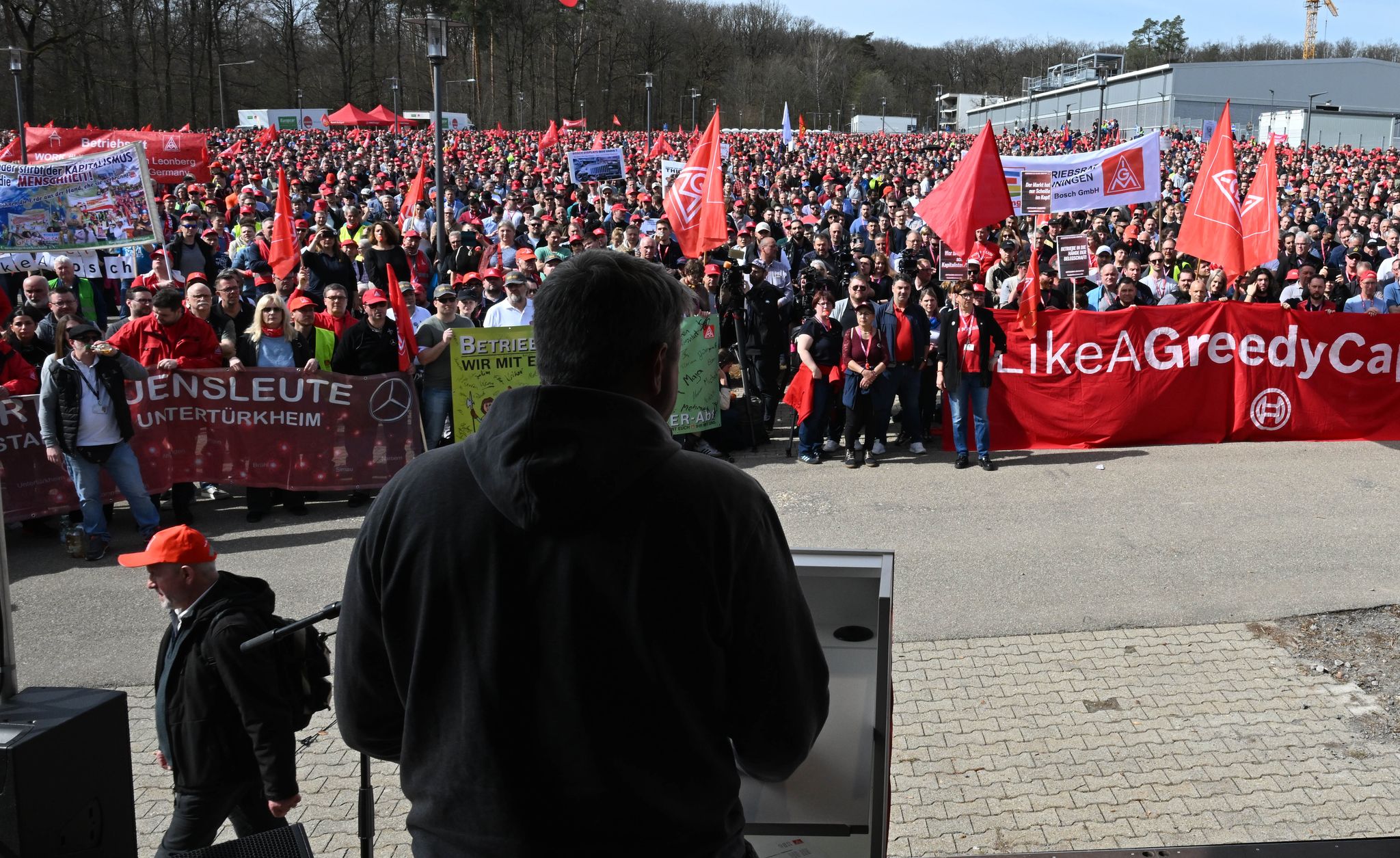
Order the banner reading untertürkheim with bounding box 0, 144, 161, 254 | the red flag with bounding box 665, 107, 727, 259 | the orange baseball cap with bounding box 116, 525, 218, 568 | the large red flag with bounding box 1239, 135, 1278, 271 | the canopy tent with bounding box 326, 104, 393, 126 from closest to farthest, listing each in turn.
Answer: the orange baseball cap with bounding box 116, 525, 218, 568 < the banner reading untertürkheim with bounding box 0, 144, 161, 254 < the large red flag with bounding box 1239, 135, 1278, 271 < the red flag with bounding box 665, 107, 727, 259 < the canopy tent with bounding box 326, 104, 393, 126

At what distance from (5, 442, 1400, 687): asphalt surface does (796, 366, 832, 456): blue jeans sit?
0.76ft

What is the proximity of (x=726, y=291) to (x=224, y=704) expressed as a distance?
320 inches

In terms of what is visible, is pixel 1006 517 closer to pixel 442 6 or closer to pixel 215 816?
pixel 215 816

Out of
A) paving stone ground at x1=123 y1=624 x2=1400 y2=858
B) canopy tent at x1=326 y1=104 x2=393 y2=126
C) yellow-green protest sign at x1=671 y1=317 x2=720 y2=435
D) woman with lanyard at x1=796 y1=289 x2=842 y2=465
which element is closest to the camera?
paving stone ground at x1=123 y1=624 x2=1400 y2=858

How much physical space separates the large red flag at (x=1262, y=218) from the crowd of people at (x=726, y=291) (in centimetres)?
44

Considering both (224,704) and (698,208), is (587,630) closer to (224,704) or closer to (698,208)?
(224,704)

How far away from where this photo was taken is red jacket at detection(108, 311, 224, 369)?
28.9 feet

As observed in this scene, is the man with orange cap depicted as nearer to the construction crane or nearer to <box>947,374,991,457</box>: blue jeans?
<box>947,374,991,457</box>: blue jeans

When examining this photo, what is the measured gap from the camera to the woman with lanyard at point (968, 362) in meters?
10.0

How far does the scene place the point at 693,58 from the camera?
366ft

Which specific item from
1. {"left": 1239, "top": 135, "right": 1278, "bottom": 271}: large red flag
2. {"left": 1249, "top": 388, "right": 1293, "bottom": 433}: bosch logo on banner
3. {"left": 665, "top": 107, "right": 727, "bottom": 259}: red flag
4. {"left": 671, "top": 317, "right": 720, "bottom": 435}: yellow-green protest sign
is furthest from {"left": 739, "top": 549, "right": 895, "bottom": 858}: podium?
{"left": 1239, "top": 135, "right": 1278, "bottom": 271}: large red flag

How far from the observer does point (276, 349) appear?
9.23 metres

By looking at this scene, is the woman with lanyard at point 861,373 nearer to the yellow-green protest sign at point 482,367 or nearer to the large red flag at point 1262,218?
the yellow-green protest sign at point 482,367

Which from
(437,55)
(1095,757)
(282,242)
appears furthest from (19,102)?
(1095,757)
